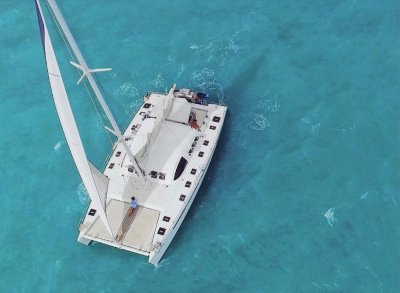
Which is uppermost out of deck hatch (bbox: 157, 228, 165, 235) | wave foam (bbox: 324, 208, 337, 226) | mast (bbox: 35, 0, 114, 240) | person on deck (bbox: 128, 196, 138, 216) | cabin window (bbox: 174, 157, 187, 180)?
mast (bbox: 35, 0, 114, 240)

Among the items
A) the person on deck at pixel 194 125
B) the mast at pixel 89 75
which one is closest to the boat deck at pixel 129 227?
the mast at pixel 89 75

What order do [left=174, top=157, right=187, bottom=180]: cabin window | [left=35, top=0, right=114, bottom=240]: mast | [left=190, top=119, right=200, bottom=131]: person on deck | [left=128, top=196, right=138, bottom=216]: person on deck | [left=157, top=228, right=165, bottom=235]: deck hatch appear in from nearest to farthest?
[left=35, top=0, right=114, bottom=240]: mast, [left=157, top=228, right=165, bottom=235]: deck hatch, [left=128, top=196, right=138, bottom=216]: person on deck, [left=174, top=157, right=187, bottom=180]: cabin window, [left=190, top=119, right=200, bottom=131]: person on deck

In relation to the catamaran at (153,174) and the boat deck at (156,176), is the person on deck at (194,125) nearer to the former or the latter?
the catamaran at (153,174)

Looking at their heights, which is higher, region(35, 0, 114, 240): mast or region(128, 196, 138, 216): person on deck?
region(35, 0, 114, 240): mast

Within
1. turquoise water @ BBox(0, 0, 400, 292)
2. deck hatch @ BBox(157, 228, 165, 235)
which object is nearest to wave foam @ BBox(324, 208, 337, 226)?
turquoise water @ BBox(0, 0, 400, 292)

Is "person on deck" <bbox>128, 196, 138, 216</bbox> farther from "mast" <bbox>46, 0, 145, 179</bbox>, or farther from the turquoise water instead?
the turquoise water

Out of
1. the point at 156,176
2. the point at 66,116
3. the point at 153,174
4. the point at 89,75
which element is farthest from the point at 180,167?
the point at 66,116

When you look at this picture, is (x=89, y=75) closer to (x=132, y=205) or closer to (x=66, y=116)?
(x=66, y=116)

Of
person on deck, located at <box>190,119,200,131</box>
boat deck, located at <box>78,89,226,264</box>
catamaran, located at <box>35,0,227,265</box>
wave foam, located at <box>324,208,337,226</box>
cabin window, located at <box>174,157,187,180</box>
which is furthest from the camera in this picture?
person on deck, located at <box>190,119,200,131</box>
